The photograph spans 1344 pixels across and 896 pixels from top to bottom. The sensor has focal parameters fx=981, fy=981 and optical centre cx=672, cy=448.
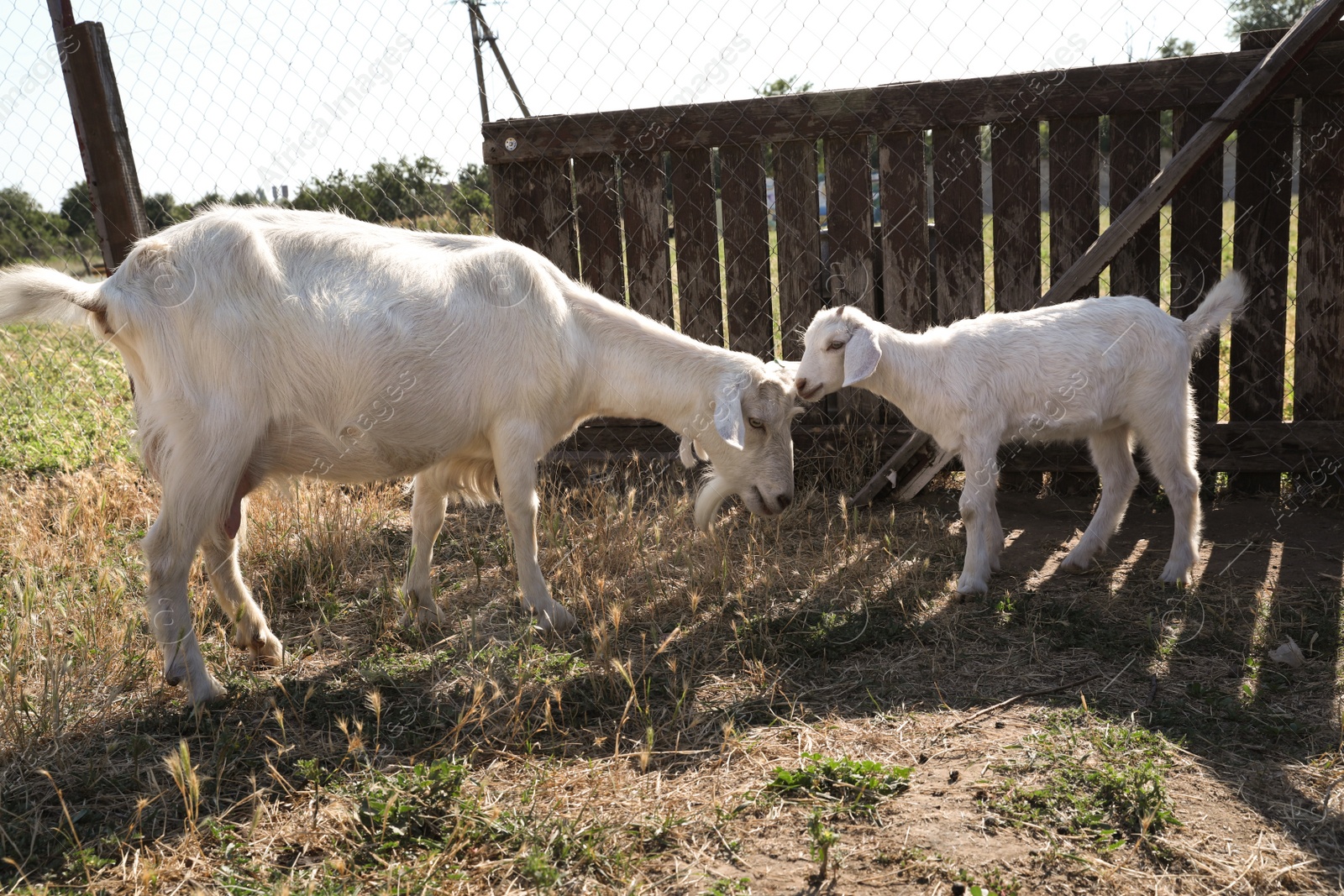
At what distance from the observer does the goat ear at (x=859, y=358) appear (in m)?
4.35

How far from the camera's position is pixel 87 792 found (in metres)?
2.99

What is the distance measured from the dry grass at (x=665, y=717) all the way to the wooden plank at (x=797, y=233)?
1.29 meters

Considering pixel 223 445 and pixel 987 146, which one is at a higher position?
pixel 987 146

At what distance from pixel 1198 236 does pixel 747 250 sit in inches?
94.6

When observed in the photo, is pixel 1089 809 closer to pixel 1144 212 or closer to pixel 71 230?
pixel 1144 212

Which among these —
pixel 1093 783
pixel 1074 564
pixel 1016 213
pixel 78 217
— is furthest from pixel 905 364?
pixel 78 217

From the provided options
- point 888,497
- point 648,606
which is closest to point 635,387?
point 648,606

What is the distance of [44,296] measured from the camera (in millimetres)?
3408

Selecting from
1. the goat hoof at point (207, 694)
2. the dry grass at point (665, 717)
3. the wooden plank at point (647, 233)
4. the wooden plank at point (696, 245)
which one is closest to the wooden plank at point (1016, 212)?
the dry grass at point (665, 717)

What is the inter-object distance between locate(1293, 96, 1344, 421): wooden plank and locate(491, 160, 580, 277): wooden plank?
3.96 meters

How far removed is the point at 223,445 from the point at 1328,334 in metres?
5.32

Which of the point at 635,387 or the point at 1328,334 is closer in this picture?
the point at 635,387

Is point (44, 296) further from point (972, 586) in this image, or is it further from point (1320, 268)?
point (1320, 268)

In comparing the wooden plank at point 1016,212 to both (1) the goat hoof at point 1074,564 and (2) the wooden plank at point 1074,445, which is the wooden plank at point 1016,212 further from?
(1) the goat hoof at point 1074,564
